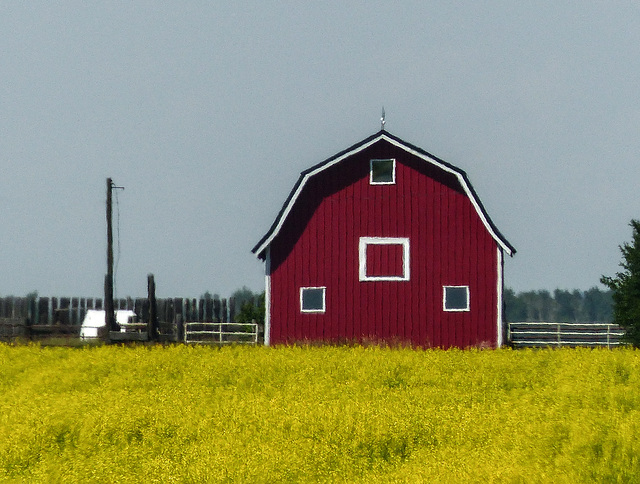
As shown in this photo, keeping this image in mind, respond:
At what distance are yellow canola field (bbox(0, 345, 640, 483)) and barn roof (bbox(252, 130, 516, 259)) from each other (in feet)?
26.4

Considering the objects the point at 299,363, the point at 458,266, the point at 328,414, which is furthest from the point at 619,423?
the point at 458,266

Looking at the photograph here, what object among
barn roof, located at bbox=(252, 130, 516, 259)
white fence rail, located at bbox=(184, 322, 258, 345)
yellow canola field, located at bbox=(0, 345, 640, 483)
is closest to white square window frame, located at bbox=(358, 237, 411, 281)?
barn roof, located at bbox=(252, 130, 516, 259)

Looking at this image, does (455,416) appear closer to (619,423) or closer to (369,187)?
(619,423)

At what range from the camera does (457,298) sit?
3055cm

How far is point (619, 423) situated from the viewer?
11438mm

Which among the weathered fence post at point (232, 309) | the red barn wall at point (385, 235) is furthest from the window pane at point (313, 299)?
the weathered fence post at point (232, 309)

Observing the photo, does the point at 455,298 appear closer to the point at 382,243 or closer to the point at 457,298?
the point at 457,298

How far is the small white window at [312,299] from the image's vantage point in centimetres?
3078

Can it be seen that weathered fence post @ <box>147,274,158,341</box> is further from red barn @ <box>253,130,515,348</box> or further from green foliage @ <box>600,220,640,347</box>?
green foliage @ <box>600,220,640,347</box>

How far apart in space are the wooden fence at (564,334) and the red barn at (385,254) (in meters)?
2.90

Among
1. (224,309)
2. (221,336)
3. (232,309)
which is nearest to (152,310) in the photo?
(221,336)

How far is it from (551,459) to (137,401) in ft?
26.1

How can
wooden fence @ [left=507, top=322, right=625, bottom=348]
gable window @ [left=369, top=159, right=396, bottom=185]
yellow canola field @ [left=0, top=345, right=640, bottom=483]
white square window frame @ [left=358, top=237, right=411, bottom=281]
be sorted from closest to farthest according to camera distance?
yellow canola field @ [left=0, top=345, right=640, bottom=483] → white square window frame @ [left=358, top=237, right=411, bottom=281] → gable window @ [left=369, top=159, right=396, bottom=185] → wooden fence @ [left=507, top=322, right=625, bottom=348]

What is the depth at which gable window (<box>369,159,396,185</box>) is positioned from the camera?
30.9 meters
